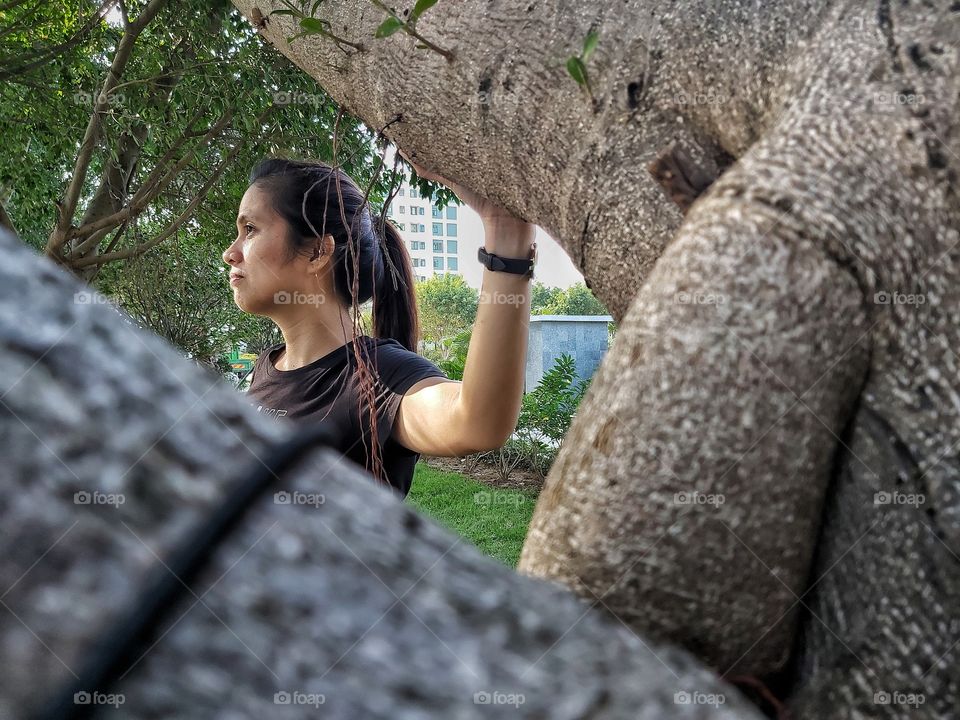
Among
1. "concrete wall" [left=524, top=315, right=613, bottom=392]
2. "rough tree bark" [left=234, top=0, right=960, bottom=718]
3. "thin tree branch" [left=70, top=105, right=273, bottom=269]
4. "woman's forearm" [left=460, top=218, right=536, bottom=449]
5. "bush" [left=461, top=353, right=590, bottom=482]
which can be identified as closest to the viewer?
"rough tree bark" [left=234, top=0, right=960, bottom=718]

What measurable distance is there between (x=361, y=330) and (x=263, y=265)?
0.68 metres

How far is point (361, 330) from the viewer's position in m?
2.21

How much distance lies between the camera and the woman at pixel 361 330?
1.91 m

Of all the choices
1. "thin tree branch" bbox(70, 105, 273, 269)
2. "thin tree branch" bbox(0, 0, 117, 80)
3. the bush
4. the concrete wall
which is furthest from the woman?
the concrete wall

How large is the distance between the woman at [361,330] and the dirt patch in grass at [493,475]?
6.04 metres

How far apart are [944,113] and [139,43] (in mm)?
6922

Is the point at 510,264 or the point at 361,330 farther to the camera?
the point at 361,330

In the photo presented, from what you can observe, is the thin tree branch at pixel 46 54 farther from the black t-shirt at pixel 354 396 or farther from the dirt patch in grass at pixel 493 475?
the dirt patch in grass at pixel 493 475

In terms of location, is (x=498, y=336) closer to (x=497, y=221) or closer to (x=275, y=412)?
(x=497, y=221)

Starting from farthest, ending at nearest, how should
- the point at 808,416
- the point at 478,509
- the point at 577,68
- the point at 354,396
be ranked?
the point at 478,509 → the point at 354,396 → the point at 577,68 → the point at 808,416

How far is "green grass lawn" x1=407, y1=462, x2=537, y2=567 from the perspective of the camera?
270 inches

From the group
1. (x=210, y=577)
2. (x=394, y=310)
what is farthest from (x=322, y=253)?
(x=210, y=577)

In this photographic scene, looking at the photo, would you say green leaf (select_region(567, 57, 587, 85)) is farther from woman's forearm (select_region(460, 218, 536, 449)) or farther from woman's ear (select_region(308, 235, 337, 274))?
woman's ear (select_region(308, 235, 337, 274))

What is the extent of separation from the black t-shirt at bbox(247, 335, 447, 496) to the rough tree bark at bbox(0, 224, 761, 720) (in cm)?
163
